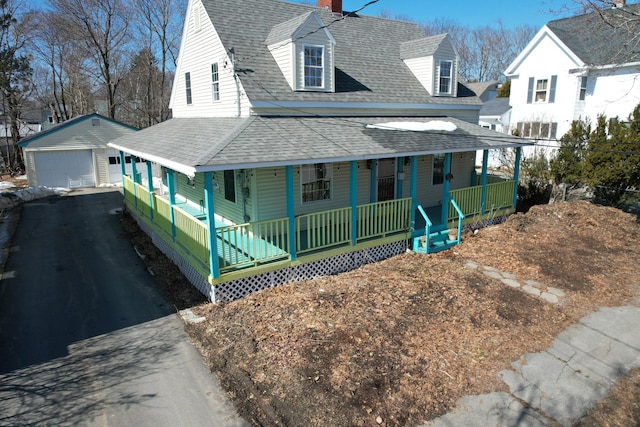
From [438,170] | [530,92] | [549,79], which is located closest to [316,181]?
[438,170]

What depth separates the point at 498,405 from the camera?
6.41m

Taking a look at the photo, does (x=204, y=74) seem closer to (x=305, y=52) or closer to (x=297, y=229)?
(x=305, y=52)

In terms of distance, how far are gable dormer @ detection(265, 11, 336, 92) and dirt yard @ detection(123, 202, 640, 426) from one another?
20.1 ft

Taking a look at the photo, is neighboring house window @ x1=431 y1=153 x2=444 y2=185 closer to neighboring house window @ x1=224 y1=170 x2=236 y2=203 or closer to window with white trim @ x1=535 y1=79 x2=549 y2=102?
neighboring house window @ x1=224 y1=170 x2=236 y2=203

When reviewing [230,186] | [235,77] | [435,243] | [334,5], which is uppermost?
[334,5]

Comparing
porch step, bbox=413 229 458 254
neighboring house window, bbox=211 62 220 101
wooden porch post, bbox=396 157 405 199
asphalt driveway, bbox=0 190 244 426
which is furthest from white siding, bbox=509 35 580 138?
asphalt driveway, bbox=0 190 244 426

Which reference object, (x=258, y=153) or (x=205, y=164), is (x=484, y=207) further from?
(x=205, y=164)

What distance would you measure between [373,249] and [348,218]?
1.15m

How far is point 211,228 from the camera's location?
9.03 m

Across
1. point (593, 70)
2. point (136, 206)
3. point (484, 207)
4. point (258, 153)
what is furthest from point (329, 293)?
point (593, 70)

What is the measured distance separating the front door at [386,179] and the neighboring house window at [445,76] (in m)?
4.51

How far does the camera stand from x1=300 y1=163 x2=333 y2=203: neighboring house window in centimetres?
1273

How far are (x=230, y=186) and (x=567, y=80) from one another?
2340cm

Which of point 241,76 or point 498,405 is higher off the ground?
point 241,76
